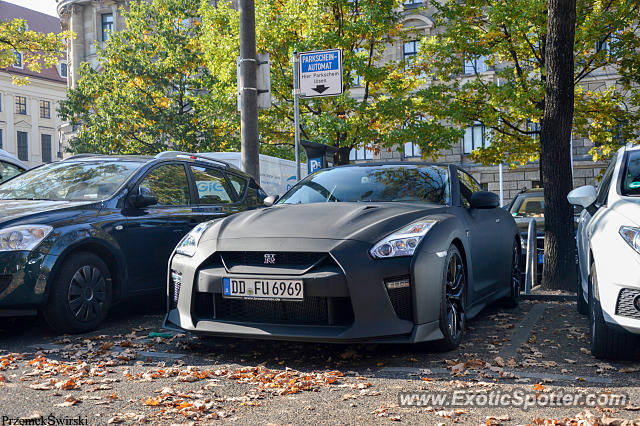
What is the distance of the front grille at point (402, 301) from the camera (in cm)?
454

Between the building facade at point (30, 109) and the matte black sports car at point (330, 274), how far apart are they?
60.1 metres

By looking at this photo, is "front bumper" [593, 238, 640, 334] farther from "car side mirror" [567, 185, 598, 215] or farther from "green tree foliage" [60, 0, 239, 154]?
"green tree foliage" [60, 0, 239, 154]

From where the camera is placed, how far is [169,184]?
7.27 meters

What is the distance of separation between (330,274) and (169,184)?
3.32 metres

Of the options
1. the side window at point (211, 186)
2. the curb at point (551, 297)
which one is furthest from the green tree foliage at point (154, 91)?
the curb at point (551, 297)

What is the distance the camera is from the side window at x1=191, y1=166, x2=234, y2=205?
7621 millimetres

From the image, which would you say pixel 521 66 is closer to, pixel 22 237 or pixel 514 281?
pixel 514 281

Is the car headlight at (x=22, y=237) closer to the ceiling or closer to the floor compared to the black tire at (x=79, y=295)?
closer to the ceiling

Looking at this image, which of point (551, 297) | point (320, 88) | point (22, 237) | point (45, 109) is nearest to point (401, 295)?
point (22, 237)

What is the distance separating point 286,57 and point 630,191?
19072 millimetres

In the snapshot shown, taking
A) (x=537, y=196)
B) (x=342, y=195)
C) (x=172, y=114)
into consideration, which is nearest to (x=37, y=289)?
(x=342, y=195)

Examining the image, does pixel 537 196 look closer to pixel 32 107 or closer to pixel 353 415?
pixel 353 415

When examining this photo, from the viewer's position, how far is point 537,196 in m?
12.9

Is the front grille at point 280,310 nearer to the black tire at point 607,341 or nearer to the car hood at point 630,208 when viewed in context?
the black tire at point 607,341
